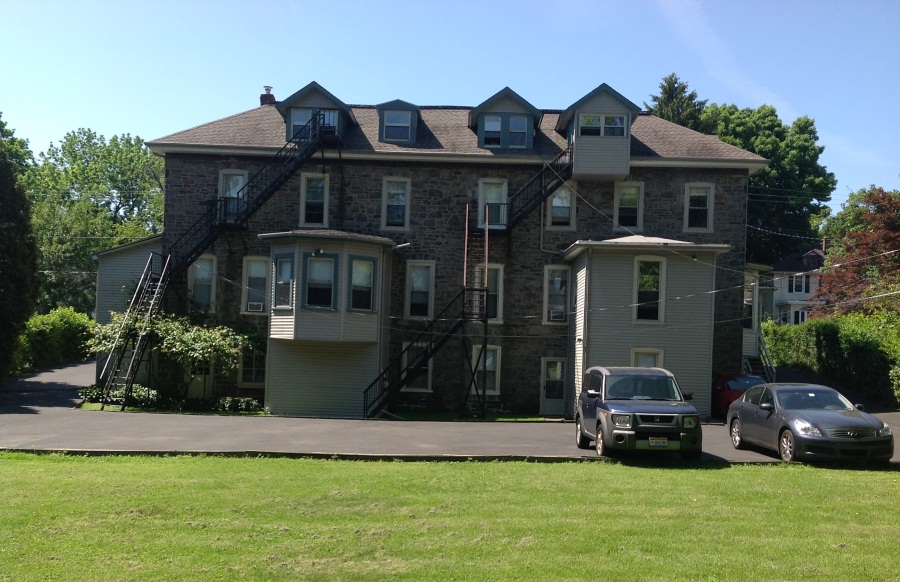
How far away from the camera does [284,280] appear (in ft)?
91.6

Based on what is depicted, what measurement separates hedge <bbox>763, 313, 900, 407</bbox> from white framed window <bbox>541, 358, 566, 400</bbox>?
1084 centimetres

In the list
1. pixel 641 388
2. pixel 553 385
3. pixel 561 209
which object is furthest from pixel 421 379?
pixel 641 388

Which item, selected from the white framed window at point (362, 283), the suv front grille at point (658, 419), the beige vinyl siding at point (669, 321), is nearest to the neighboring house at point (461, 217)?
the white framed window at point (362, 283)

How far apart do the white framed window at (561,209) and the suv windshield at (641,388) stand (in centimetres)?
1486

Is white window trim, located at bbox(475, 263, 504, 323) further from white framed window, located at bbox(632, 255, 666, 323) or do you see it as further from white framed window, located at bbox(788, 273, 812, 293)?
white framed window, located at bbox(788, 273, 812, 293)

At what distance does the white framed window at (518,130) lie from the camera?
102 ft

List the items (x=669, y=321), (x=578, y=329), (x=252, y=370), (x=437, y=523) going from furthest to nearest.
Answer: (x=252, y=370) < (x=578, y=329) < (x=669, y=321) < (x=437, y=523)

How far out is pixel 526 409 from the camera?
30.1 metres

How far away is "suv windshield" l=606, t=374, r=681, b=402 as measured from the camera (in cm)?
1591

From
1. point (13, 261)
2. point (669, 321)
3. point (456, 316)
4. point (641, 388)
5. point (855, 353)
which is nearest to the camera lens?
point (641, 388)

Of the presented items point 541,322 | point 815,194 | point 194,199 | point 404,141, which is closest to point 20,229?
point 194,199

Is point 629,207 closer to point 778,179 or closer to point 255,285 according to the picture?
point 255,285

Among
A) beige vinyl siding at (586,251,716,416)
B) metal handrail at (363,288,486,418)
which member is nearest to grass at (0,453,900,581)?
beige vinyl siding at (586,251,716,416)

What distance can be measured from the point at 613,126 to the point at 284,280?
12.6 m
